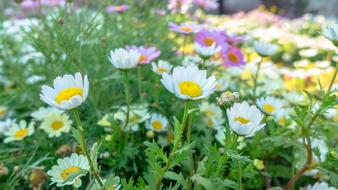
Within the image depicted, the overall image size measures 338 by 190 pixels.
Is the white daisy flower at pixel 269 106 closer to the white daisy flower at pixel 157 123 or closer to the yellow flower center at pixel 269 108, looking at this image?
the yellow flower center at pixel 269 108

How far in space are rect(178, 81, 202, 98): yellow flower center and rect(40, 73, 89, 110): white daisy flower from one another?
0.66 feet

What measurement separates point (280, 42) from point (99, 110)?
2389mm

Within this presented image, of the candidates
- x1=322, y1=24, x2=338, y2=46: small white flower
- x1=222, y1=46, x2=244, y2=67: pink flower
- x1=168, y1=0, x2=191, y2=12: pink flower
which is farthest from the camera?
x1=168, y1=0, x2=191, y2=12: pink flower

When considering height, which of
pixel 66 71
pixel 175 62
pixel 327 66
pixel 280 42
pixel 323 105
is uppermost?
pixel 323 105

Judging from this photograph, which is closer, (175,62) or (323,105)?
(323,105)

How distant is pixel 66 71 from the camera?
1444 millimetres

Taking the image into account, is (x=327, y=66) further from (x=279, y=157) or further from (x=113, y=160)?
(x=113, y=160)

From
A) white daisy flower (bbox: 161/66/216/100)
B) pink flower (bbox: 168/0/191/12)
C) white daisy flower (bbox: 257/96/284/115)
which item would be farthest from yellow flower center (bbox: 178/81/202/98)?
pink flower (bbox: 168/0/191/12)

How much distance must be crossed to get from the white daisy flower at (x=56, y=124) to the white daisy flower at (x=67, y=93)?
429mm

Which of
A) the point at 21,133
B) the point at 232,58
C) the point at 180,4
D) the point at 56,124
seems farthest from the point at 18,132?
the point at 180,4

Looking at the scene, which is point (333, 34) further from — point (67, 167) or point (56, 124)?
point (56, 124)

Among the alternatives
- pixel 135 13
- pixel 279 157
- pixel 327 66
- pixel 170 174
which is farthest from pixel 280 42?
pixel 170 174

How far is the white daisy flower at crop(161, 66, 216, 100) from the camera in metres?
0.87

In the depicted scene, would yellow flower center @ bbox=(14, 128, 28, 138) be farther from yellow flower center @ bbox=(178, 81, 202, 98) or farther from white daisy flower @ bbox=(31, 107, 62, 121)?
yellow flower center @ bbox=(178, 81, 202, 98)
